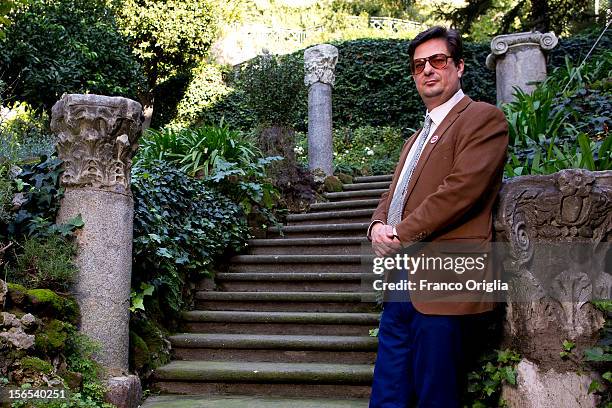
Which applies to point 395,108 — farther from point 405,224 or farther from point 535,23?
point 405,224

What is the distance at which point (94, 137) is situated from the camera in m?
3.45

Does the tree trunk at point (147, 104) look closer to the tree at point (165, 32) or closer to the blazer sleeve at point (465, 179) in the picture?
the tree at point (165, 32)

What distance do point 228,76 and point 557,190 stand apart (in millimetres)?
13397

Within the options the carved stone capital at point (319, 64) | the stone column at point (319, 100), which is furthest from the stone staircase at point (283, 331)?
the carved stone capital at point (319, 64)

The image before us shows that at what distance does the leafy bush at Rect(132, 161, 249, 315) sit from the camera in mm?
4117

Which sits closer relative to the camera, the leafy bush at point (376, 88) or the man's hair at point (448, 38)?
the man's hair at point (448, 38)

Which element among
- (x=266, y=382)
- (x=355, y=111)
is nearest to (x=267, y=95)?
(x=355, y=111)

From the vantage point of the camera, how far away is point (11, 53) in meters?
8.91

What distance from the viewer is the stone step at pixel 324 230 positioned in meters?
6.19

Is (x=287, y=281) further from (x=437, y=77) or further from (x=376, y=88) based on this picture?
(x=376, y=88)

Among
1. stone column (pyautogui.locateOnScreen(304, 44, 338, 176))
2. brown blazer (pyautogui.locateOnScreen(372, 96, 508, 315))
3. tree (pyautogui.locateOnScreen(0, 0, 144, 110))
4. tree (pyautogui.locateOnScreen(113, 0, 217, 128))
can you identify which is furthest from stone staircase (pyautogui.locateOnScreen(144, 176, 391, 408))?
tree (pyautogui.locateOnScreen(113, 0, 217, 128))

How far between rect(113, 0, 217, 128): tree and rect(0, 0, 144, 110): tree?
1056 millimetres

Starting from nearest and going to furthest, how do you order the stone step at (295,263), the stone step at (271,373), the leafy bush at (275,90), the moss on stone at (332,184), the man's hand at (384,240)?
the man's hand at (384,240), the stone step at (271,373), the stone step at (295,263), the moss on stone at (332,184), the leafy bush at (275,90)

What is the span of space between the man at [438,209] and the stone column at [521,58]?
5.76m
